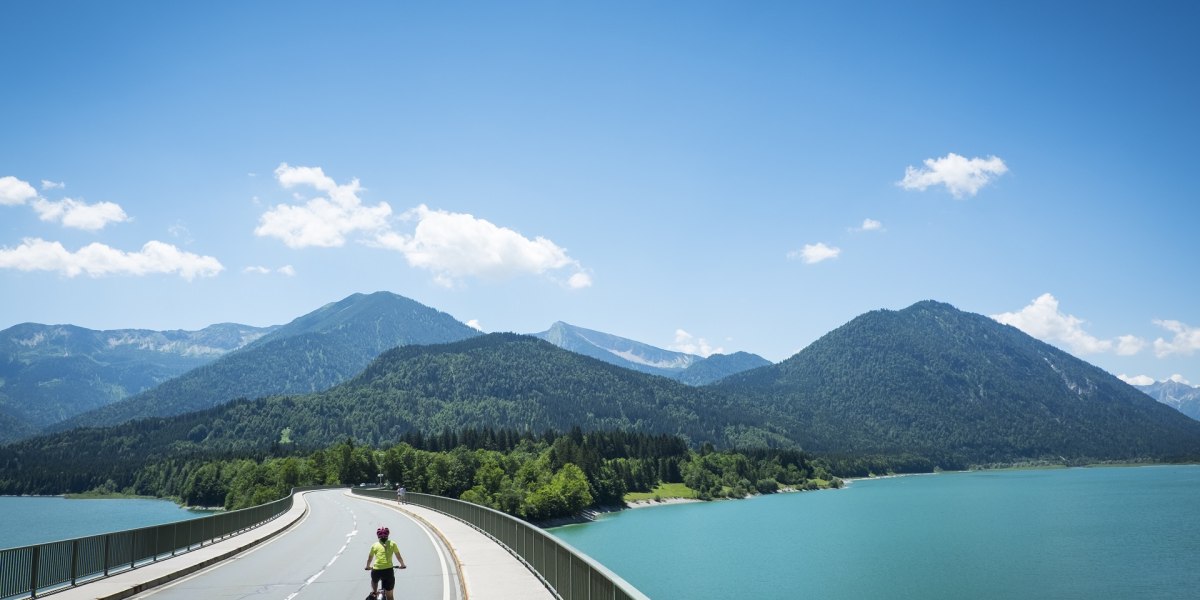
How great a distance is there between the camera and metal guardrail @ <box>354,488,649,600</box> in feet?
39.0

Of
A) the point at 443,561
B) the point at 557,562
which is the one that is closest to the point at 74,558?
the point at 443,561

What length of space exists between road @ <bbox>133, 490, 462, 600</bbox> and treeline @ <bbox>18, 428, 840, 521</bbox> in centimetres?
7489

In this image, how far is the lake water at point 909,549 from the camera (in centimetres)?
5950

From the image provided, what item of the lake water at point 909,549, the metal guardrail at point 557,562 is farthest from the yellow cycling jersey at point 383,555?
the lake water at point 909,549

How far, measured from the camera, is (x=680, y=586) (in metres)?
60.8

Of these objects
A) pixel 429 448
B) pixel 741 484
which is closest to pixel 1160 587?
pixel 741 484

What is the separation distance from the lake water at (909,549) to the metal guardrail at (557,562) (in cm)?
2944

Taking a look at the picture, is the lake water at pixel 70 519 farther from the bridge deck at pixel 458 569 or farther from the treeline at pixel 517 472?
the bridge deck at pixel 458 569

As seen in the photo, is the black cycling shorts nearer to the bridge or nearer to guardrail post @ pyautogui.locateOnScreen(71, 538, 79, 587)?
the bridge

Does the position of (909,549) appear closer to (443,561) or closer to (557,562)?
(443,561)

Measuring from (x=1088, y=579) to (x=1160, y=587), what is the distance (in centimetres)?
486

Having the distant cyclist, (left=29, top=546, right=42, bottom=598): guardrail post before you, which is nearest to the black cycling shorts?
the distant cyclist

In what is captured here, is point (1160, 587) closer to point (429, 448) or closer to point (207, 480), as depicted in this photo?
point (429, 448)

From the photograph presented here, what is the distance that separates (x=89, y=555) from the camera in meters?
21.9
